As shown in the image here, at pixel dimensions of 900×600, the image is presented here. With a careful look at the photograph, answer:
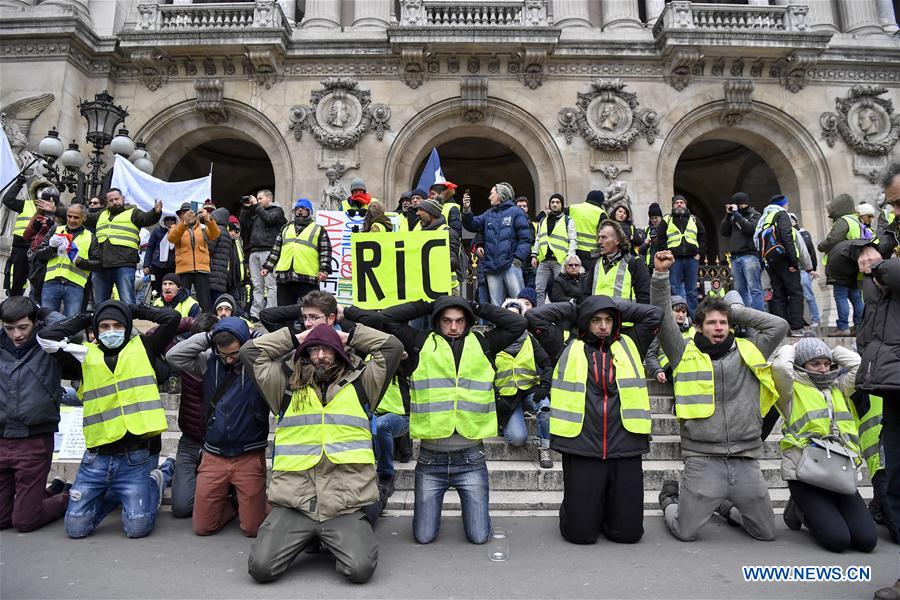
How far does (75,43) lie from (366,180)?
824 centimetres

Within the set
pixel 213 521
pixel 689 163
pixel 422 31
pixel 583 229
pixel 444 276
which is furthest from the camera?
pixel 689 163

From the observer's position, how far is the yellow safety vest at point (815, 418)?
4.41 m

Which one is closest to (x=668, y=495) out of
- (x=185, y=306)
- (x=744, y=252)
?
(x=744, y=252)

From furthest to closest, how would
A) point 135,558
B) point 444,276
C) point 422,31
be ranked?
1. point 422,31
2. point 444,276
3. point 135,558

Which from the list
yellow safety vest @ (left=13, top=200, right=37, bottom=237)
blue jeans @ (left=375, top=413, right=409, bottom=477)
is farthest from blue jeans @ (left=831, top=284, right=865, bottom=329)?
yellow safety vest @ (left=13, top=200, right=37, bottom=237)

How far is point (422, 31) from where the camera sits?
47.0 feet

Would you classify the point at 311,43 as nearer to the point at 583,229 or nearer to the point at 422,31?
the point at 422,31

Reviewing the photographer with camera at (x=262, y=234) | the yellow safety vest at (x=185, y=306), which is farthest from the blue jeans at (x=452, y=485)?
the photographer with camera at (x=262, y=234)

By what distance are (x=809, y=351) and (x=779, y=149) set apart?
1329 centimetres

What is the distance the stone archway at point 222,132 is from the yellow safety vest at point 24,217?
20.3 feet

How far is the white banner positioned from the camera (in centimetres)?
1048

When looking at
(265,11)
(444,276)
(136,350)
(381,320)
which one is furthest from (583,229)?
(265,11)

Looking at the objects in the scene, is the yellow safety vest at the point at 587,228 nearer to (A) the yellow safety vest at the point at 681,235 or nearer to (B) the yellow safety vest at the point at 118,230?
(A) the yellow safety vest at the point at 681,235

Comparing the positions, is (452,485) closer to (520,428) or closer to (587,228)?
(520,428)
